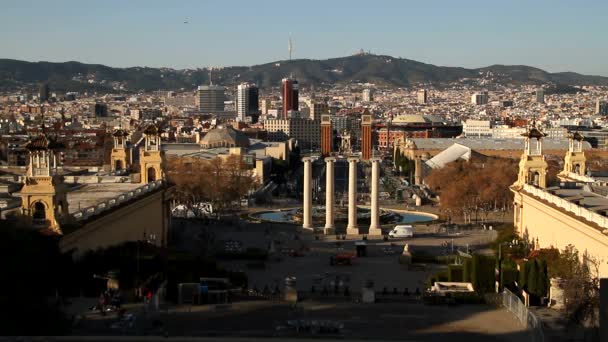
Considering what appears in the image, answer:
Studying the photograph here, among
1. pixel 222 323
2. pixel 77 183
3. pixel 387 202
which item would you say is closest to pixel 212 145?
pixel 387 202

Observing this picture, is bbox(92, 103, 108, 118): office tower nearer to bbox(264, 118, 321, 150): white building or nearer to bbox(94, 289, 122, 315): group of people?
bbox(264, 118, 321, 150): white building

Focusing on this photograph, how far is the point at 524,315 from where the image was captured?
22.0 metres

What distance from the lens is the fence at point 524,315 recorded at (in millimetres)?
19967

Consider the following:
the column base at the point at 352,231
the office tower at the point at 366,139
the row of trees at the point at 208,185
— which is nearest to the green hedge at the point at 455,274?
the column base at the point at 352,231

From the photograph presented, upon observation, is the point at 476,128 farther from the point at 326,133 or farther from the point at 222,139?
the point at 222,139

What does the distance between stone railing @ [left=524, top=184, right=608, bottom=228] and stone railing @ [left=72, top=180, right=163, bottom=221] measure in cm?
1507

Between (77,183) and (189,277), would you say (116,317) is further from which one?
(77,183)

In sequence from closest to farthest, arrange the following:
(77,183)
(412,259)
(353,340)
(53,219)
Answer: (353,340), (53,219), (412,259), (77,183)

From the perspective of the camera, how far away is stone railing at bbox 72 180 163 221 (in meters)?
30.3

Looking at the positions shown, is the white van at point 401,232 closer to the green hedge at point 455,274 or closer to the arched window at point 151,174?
the arched window at point 151,174

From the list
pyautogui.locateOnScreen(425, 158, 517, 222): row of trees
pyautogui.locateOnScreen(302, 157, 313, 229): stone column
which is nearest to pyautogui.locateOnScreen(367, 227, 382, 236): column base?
pyautogui.locateOnScreen(302, 157, 313, 229): stone column

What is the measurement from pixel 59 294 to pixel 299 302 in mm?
5834

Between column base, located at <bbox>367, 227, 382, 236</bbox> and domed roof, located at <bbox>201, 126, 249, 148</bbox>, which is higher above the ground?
domed roof, located at <bbox>201, 126, 249, 148</bbox>

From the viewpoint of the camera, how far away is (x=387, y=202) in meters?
66.9
